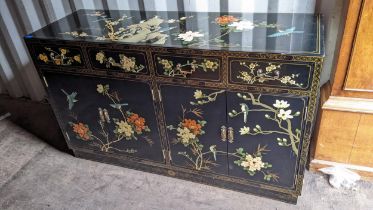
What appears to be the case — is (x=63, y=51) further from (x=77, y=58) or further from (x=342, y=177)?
(x=342, y=177)

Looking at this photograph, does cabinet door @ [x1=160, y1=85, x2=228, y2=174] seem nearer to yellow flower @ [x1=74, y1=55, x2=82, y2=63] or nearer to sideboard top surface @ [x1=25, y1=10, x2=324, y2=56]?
sideboard top surface @ [x1=25, y1=10, x2=324, y2=56]

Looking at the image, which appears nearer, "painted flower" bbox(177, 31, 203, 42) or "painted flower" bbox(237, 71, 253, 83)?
"painted flower" bbox(237, 71, 253, 83)

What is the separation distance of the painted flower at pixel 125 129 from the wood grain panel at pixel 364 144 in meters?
1.30

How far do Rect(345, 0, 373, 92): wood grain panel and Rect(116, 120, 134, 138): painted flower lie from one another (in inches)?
48.8

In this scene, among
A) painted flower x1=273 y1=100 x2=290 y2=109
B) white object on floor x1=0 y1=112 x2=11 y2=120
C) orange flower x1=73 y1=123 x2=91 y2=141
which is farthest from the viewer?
white object on floor x1=0 y1=112 x2=11 y2=120

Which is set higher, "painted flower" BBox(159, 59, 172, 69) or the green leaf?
"painted flower" BBox(159, 59, 172, 69)

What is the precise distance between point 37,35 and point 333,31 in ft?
5.60

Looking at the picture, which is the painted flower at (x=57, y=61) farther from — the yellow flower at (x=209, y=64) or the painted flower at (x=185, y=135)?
the yellow flower at (x=209, y=64)

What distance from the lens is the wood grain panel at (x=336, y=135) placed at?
1.76m

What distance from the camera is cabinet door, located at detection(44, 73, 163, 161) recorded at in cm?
183

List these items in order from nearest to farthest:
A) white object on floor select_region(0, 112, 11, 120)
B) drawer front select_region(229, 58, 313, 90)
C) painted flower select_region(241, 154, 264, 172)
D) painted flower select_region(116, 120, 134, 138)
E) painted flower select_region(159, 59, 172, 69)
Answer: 1. drawer front select_region(229, 58, 313, 90)
2. painted flower select_region(159, 59, 172, 69)
3. painted flower select_region(241, 154, 264, 172)
4. painted flower select_region(116, 120, 134, 138)
5. white object on floor select_region(0, 112, 11, 120)

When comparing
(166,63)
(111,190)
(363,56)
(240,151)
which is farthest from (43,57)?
(363,56)

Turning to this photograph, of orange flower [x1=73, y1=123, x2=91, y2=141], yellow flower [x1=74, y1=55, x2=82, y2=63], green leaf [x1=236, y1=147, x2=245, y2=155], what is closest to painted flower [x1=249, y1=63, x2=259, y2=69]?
green leaf [x1=236, y1=147, x2=245, y2=155]

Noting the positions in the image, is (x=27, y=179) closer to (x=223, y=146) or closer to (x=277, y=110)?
(x=223, y=146)
